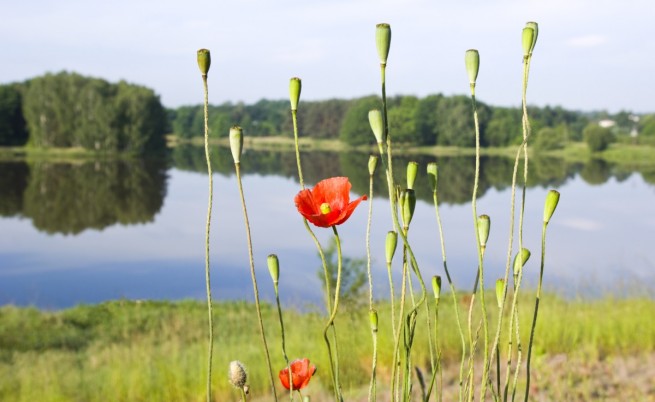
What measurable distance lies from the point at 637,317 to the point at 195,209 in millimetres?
32041

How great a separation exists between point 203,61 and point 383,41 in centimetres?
18

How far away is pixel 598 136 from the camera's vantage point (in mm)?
44844

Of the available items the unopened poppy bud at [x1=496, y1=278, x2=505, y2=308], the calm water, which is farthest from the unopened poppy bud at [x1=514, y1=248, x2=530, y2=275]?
the calm water

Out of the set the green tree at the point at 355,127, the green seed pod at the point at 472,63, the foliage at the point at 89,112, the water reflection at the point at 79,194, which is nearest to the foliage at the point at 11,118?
the foliage at the point at 89,112

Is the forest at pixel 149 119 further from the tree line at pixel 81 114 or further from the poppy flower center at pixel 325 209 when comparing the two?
the poppy flower center at pixel 325 209

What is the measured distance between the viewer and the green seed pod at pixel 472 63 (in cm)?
71

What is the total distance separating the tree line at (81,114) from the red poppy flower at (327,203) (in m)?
42.8

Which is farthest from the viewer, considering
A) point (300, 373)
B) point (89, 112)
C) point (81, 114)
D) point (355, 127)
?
point (355, 127)

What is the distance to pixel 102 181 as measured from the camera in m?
40.8

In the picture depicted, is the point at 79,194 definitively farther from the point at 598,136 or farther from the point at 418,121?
the point at 598,136

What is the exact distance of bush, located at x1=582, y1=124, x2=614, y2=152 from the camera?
44.4 meters

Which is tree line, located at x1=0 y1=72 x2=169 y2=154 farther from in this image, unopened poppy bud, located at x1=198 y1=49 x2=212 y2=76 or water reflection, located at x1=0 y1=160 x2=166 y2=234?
unopened poppy bud, located at x1=198 y1=49 x2=212 y2=76

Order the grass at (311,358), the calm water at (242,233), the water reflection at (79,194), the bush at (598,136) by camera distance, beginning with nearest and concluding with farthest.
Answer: the grass at (311,358), the calm water at (242,233), the water reflection at (79,194), the bush at (598,136)

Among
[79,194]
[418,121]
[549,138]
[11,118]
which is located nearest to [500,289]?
[79,194]
